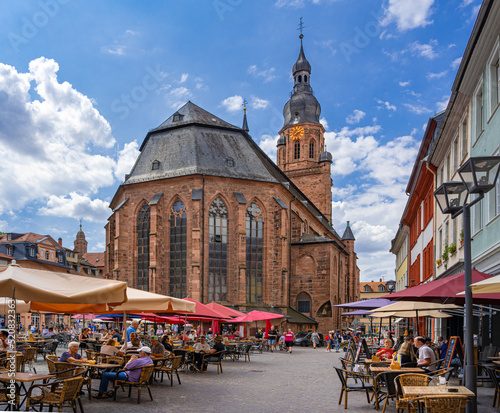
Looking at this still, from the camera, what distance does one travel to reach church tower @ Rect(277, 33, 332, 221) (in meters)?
75.2

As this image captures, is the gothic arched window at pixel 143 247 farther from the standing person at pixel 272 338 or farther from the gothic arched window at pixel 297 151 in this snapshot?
the gothic arched window at pixel 297 151

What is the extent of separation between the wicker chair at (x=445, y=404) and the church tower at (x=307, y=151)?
68.4 meters

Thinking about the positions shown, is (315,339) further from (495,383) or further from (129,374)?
(495,383)

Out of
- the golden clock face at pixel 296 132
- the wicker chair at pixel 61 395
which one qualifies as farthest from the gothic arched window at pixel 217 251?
the golden clock face at pixel 296 132

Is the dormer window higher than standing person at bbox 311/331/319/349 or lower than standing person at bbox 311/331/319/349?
higher

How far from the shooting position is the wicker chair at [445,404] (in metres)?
6.70

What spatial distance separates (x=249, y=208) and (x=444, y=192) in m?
36.7

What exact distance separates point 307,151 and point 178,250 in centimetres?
3641

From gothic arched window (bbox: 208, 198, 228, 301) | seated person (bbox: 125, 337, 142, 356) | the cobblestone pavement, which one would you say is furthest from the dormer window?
seated person (bbox: 125, 337, 142, 356)

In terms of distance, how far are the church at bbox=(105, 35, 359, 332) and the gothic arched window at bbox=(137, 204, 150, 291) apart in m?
0.08

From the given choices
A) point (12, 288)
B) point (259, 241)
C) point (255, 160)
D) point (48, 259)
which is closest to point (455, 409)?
point (12, 288)

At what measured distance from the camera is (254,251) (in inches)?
1762

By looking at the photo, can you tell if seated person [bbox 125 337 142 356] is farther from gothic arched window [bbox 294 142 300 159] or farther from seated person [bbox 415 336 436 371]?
gothic arched window [bbox 294 142 300 159]

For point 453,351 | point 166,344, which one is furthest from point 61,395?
point 166,344
